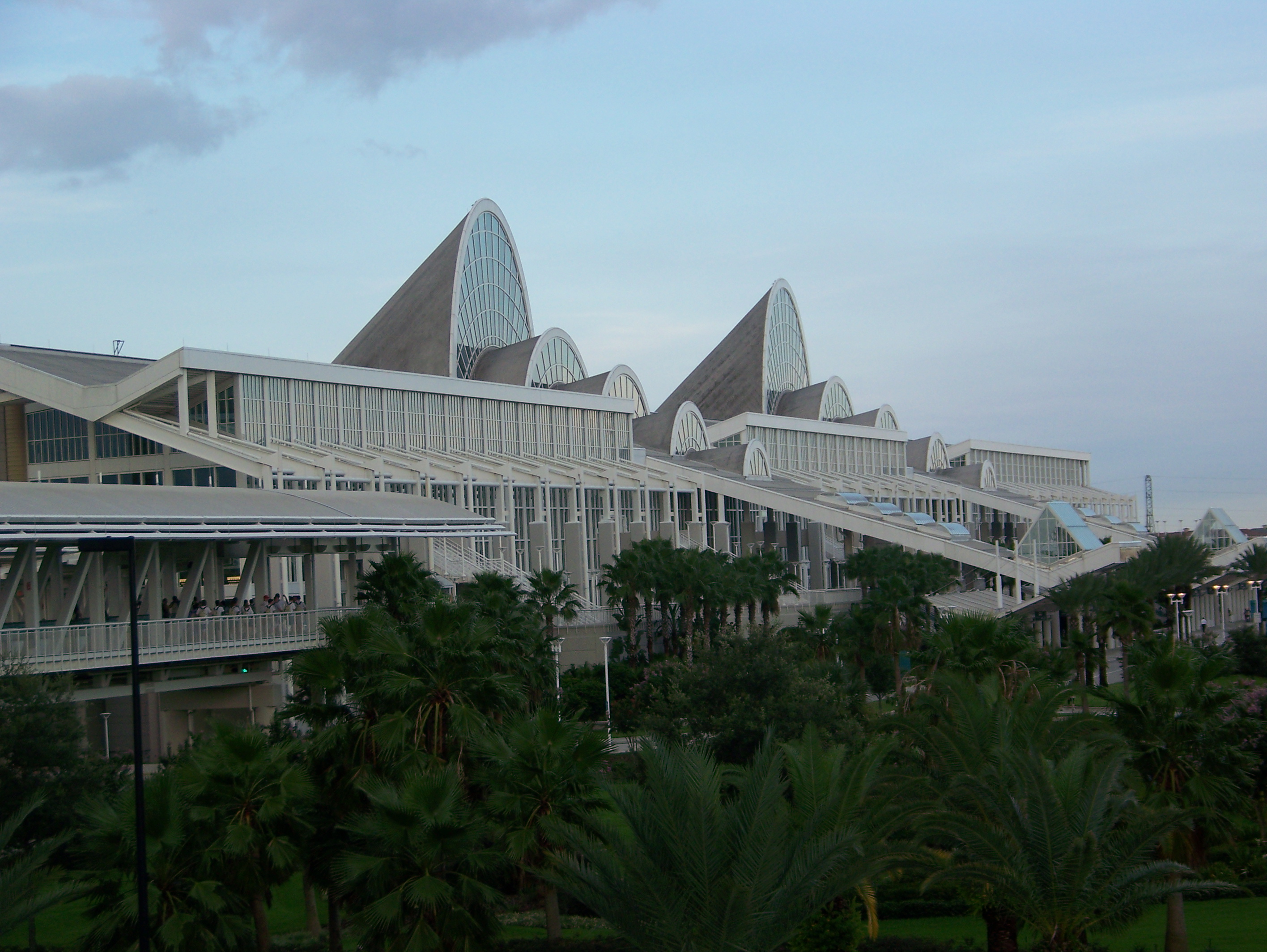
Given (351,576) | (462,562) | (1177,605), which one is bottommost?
(1177,605)

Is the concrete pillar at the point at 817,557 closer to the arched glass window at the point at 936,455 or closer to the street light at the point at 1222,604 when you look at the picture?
the street light at the point at 1222,604

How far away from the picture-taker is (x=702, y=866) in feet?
48.6

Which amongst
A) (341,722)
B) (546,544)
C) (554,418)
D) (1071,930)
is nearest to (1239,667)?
(546,544)

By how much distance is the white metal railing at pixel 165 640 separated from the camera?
28.6 meters

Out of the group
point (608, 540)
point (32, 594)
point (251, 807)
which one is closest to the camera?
point (251, 807)

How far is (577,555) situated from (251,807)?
37.8 metres

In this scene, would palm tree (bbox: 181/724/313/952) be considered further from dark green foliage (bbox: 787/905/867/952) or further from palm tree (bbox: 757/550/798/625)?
palm tree (bbox: 757/550/798/625)

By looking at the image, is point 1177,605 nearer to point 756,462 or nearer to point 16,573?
point 756,462

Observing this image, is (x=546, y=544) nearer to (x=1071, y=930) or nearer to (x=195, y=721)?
(x=195, y=721)

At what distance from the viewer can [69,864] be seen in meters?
24.5

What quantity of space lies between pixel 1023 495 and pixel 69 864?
9675 centimetres

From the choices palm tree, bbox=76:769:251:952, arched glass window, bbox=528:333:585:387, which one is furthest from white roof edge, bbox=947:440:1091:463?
palm tree, bbox=76:769:251:952

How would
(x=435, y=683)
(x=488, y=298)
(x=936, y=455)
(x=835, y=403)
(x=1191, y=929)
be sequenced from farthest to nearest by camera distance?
(x=936, y=455), (x=835, y=403), (x=488, y=298), (x=1191, y=929), (x=435, y=683)

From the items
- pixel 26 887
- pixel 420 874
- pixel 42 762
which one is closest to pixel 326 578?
pixel 42 762
